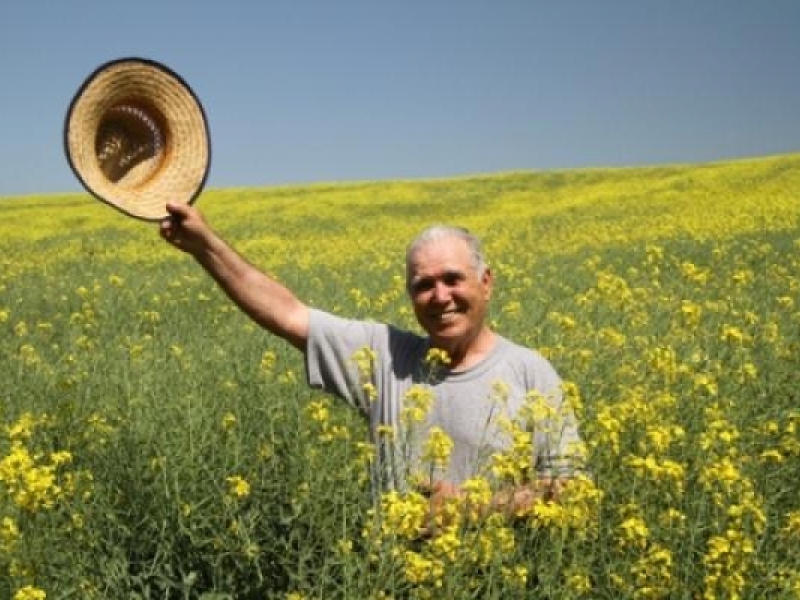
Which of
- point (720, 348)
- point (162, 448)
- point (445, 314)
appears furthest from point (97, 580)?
point (720, 348)

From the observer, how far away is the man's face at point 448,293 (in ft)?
9.77

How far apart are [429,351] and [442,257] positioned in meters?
0.39

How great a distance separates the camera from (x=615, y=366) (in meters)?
4.29

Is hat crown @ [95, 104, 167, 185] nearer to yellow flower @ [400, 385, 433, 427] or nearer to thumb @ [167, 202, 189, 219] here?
thumb @ [167, 202, 189, 219]

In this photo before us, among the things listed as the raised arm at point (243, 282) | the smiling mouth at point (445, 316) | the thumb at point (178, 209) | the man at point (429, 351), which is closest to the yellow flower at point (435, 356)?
the man at point (429, 351)

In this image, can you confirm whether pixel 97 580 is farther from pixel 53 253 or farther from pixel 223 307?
pixel 53 253

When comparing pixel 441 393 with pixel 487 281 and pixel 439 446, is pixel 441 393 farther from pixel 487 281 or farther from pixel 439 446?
pixel 439 446

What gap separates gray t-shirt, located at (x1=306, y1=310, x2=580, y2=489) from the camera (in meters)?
2.67

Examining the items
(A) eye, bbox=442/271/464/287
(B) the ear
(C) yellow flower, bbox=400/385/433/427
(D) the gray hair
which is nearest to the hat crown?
(D) the gray hair

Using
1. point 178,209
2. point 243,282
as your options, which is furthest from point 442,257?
point 178,209

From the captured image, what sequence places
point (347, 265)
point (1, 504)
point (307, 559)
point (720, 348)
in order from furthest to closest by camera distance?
1. point (347, 265)
2. point (720, 348)
3. point (1, 504)
4. point (307, 559)

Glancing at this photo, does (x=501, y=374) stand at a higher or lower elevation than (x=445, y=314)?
lower

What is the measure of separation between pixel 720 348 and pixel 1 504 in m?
3.93

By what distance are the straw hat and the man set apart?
0.53 feet
